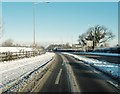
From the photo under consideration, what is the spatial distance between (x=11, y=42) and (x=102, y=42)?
4982cm

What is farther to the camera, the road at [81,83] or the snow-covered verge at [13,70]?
the snow-covered verge at [13,70]

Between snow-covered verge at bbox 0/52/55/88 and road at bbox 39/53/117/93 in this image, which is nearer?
road at bbox 39/53/117/93

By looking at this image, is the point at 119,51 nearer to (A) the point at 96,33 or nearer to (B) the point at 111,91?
(A) the point at 96,33

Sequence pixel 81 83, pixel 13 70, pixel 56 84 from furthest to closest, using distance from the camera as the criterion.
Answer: pixel 13 70
pixel 81 83
pixel 56 84

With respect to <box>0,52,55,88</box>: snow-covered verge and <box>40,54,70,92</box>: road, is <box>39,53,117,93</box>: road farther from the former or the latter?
<box>0,52,55,88</box>: snow-covered verge

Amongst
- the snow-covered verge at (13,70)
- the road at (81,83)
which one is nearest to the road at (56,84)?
the road at (81,83)

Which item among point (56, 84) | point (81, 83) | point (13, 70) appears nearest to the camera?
point (56, 84)

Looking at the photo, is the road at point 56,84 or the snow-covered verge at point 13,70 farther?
the snow-covered verge at point 13,70

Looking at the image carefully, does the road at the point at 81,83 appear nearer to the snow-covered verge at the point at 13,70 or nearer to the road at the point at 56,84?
the road at the point at 56,84

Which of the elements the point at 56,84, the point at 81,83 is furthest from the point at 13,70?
the point at 81,83

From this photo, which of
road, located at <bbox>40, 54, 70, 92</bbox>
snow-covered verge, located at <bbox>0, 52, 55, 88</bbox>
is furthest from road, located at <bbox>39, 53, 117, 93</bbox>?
snow-covered verge, located at <bbox>0, 52, 55, 88</bbox>

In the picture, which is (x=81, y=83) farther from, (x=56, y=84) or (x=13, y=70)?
(x=13, y=70)

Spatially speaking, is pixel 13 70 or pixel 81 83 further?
pixel 13 70

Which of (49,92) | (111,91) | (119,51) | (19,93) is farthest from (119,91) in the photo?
(119,51)
